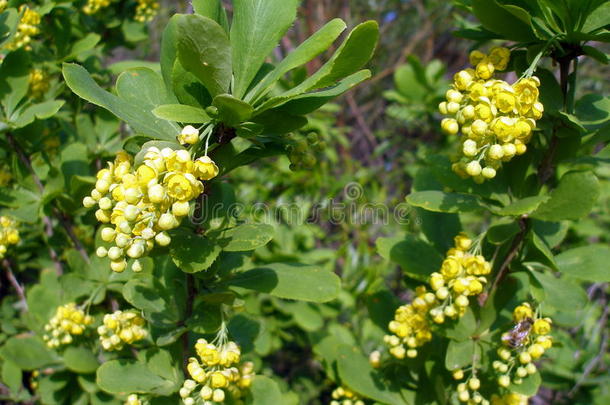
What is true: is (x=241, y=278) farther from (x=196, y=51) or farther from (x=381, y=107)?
(x=381, y=107)

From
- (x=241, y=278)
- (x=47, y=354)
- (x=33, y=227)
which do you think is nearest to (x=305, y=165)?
(x=241, y=278)

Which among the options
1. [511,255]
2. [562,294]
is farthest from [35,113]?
[562,294]

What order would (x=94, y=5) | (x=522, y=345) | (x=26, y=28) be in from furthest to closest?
(x=94, y=5) → (x=26, y=28) → (x=522, y=345)

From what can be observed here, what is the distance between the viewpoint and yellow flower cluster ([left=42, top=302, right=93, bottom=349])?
1.56m

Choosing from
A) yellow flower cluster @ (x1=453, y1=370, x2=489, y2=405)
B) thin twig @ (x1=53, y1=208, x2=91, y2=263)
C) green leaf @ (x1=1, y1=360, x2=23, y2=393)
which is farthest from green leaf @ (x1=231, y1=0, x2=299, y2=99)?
green leaf @ (x1=1, y1=360, x2=23, y2=393)

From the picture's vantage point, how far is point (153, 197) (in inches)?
35.5

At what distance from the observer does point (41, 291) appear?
1847 mm

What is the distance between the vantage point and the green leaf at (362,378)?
149 cm

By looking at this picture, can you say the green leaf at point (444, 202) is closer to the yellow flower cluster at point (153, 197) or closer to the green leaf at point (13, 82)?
the yellow flower cluster at point (153, 197)

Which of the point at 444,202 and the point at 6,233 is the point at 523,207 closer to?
the point at 444,202

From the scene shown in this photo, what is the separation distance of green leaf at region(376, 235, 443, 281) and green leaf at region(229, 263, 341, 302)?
0.25m

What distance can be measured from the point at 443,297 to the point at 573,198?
367 mm

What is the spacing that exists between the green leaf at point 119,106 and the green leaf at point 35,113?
0.53 m

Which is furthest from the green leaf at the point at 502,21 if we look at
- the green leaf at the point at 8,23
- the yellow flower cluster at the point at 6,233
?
the yellow flower cluster at the point at 6,233
